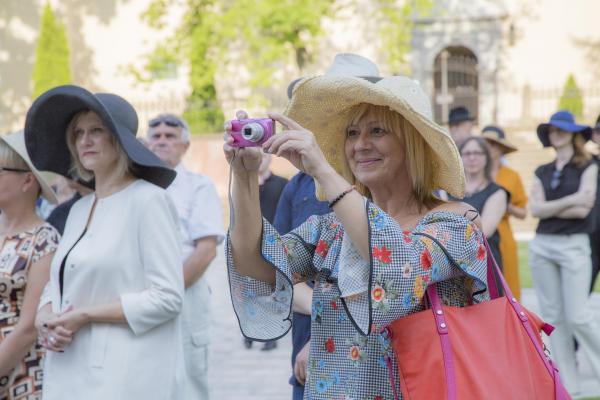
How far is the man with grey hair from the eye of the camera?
17.6 ft

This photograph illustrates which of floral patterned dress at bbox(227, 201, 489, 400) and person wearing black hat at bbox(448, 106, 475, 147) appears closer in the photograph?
floral patterned dress at bbox(227, 201, 489, 400)

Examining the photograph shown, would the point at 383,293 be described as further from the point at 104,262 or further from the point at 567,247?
the point at 567,247

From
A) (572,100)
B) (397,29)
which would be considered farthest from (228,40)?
(572,100)

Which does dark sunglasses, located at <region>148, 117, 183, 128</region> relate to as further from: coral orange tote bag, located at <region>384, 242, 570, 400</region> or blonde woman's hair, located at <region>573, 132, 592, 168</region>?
coral orange tote bag, located at <region>384, 242, 570, 400</region>

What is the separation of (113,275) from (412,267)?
70.8 inches

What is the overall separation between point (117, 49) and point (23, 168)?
24.8 metres

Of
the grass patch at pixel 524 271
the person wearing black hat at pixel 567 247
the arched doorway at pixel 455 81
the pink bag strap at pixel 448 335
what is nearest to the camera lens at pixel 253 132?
the pink bag strap at pixel 448 335

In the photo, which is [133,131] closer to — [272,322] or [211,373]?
[272,322]

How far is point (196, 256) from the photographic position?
5.41 metres

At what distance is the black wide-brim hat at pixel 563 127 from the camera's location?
7.20 m

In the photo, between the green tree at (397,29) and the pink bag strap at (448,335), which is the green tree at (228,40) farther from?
the pink bag strap at (448,335)

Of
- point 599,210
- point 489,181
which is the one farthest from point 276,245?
point 599,210

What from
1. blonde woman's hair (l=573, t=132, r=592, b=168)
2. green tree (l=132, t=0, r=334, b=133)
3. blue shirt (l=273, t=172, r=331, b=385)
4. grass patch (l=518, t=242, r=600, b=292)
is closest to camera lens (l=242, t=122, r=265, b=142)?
blue shirt (l=273, t=172, r=331, b=385)

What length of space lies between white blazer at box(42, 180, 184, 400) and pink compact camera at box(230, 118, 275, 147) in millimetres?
1411
